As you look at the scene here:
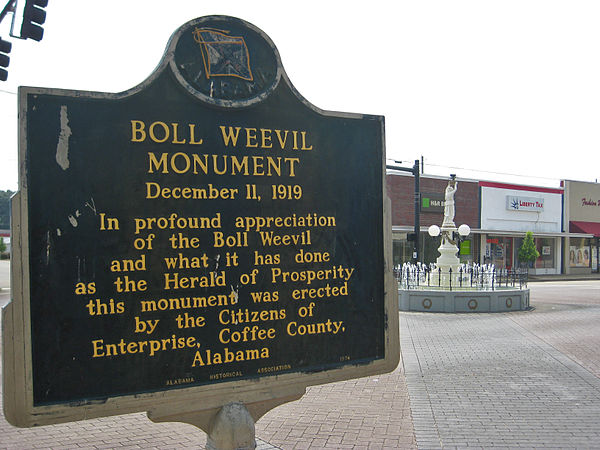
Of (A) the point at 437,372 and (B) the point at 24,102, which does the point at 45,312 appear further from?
(A) the point at 437,372

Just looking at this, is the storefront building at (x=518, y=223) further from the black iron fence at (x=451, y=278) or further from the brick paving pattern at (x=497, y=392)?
the brick paving pattern at (x=497, y=392)

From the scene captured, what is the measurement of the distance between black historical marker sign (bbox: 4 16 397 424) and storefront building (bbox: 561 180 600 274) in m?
43.2

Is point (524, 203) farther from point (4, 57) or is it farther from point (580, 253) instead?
point (4, 57)

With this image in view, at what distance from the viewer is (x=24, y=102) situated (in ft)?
8.28

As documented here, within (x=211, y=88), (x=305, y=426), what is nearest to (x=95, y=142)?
(x=211, y=88)

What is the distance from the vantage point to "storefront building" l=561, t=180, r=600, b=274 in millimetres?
42469

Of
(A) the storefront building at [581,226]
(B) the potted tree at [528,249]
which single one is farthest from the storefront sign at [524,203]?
(A) the storefront building at [581,226]

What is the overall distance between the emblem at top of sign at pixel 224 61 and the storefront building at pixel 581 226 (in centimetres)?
4361

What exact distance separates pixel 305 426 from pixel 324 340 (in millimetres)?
3250

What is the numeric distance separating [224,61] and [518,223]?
40.2 meters

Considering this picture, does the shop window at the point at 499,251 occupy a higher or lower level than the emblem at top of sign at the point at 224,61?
lower

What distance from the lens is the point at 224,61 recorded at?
9.48ft

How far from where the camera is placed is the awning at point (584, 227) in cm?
4259

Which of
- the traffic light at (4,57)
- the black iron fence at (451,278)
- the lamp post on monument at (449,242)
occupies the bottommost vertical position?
the black iron fence at (451,278)
